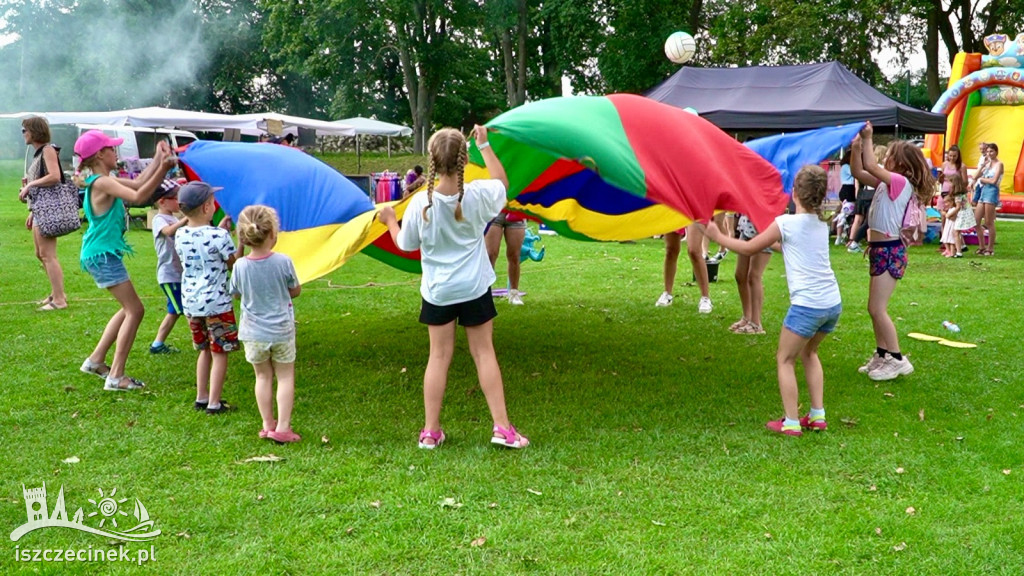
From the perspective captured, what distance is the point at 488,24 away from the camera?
113 feet

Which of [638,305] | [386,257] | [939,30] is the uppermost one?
[939,30]

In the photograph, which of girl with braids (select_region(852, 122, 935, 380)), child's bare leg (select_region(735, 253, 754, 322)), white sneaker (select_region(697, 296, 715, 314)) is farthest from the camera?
white sneaker (select_region(697, 296, 715, 314))

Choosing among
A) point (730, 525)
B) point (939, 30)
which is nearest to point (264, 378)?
point (730, 525)

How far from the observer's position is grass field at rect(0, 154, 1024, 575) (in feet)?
10.7

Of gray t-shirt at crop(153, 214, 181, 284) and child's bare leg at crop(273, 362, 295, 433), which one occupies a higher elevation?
gray t-shirt at crop(153, 214, 181, 284)

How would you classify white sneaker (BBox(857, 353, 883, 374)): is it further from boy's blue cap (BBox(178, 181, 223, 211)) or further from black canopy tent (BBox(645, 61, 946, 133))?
black canopy tent (BBox(645, 61, 946, 133))

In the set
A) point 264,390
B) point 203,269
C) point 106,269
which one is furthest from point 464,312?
point 106,269

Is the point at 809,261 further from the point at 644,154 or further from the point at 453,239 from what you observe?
the point at 453,239

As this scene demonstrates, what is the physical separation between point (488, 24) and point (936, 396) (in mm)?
31485

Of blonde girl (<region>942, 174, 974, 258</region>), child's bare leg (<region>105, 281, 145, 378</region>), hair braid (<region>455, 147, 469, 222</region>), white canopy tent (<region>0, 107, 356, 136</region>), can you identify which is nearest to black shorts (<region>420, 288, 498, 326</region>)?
hair braid (<region>455, 147, 469, 222</region>)

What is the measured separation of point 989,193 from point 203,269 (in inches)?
433

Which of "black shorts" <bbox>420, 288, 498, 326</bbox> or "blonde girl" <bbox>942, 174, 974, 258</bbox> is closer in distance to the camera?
"black shorts" <bbox>420, 288, 498, 326</bbox>

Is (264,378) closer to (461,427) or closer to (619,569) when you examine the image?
(461,427)

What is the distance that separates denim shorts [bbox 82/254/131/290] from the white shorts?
1.47 m
